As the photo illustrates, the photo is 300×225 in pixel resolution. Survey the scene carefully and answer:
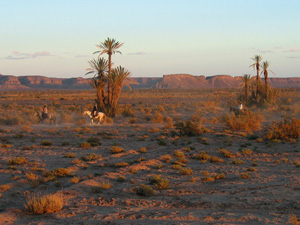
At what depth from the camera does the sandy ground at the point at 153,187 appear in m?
8.27

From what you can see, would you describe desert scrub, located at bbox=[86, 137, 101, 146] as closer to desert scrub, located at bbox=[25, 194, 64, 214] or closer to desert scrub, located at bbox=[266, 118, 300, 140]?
desert scrub, located at bbox=[266, 118, 300, 140]

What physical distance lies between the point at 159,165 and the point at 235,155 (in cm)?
423

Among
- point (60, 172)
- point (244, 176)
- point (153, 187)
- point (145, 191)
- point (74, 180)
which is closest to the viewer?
point (145, 191)

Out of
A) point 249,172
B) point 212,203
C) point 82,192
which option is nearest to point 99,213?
point 82,192

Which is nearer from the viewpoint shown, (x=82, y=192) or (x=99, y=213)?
(x=99, y=213)

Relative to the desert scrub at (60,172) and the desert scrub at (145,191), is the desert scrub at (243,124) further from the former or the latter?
the desert scrub at (145,191)

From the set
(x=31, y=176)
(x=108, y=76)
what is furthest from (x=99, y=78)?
(x=31, y=176)

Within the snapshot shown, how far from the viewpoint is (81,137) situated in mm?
21297

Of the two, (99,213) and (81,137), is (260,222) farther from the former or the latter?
(81,137)

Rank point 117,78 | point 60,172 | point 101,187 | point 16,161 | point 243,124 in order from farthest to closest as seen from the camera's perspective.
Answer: point 117,78
point 243,124
point 16,161
point 60,172
point 101,187

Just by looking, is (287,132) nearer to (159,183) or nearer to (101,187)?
(159,183)

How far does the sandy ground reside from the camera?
8266mm

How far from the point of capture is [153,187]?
435 inches

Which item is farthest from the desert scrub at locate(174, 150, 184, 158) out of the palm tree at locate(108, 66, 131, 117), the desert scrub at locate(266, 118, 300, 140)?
the palm tree at locate(108, 66, 131, 117)
